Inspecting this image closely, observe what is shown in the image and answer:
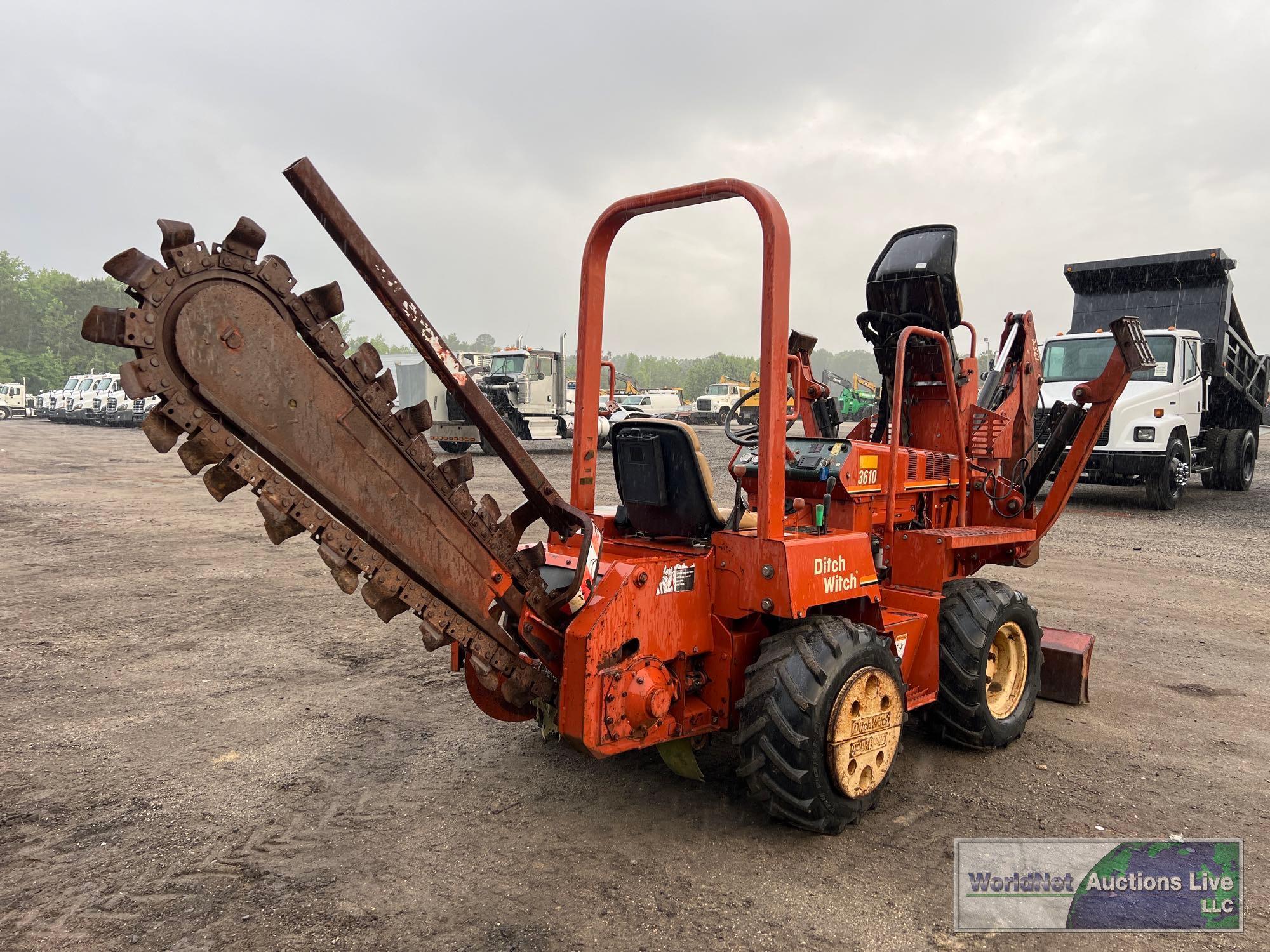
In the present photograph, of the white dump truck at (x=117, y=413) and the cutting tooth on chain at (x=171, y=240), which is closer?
the cutting tooth on chain at (x=171, y=240)

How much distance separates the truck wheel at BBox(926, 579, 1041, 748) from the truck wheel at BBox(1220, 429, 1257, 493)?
1275cm

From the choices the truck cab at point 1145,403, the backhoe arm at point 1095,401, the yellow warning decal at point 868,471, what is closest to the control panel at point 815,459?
the yellow warning decal at point 868,471

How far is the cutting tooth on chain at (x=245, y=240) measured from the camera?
8.28ft

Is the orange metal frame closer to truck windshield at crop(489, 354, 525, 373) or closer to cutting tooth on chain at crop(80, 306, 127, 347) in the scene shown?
cutting tooth on chain at crop(80, 306, 127, 347)

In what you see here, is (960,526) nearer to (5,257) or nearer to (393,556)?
(393,556)

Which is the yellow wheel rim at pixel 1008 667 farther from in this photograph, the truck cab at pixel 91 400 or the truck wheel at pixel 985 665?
the truck cab at pixel 91 400

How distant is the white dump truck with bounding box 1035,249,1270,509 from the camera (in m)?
12.6

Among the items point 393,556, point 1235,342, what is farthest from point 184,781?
point 1235,342

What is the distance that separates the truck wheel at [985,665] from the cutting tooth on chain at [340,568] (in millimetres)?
3046

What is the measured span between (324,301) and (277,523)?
706mm

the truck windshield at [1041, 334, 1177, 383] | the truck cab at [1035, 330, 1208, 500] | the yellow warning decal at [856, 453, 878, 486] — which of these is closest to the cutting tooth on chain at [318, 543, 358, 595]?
the yellow warning decal at [856, 453, 878, 486]

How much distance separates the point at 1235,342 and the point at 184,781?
16.2 metres

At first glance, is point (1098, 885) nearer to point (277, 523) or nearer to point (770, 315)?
point (770, 315)

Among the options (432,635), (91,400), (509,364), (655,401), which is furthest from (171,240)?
(91,400)
